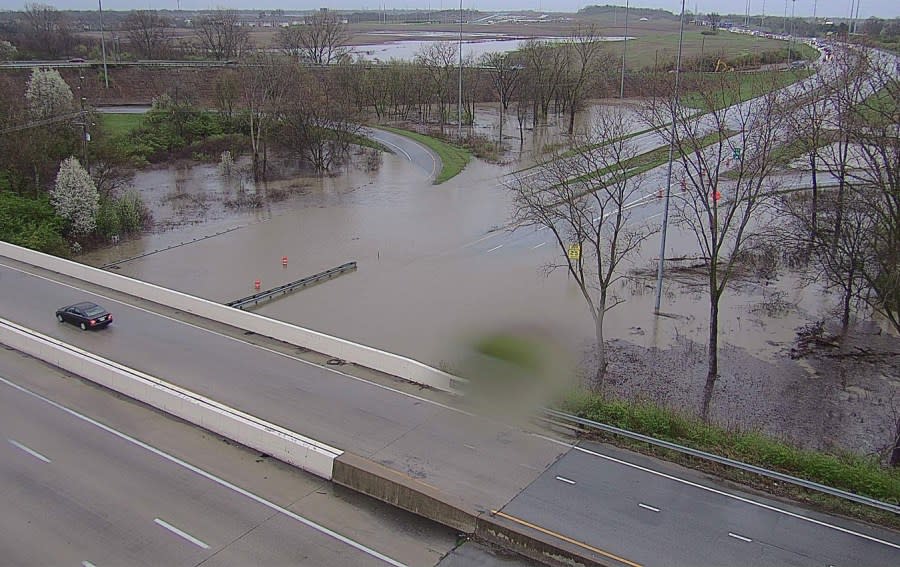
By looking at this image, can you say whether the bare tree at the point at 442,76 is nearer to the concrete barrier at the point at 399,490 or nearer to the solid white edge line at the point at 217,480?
the solid white edge line at the point at 217,480

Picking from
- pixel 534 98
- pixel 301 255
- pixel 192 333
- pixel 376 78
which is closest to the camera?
pixel 192 333

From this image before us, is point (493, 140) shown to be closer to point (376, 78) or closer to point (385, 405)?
point (376, 78)

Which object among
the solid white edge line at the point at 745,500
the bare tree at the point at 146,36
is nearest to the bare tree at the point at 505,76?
the bare tree at the point at 146,36

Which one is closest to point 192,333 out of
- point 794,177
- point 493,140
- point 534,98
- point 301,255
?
point 301,255

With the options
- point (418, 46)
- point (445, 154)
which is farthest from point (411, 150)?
point (418, 46)

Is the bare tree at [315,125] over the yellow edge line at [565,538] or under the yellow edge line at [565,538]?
over

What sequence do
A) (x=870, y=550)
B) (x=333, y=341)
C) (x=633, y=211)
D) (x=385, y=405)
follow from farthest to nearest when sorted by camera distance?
(x=633, y=211) < (x=333, y=341) < (x=385, y=405) < (x=870, y=550)

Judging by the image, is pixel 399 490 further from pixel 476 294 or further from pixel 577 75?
pixel 577 75
